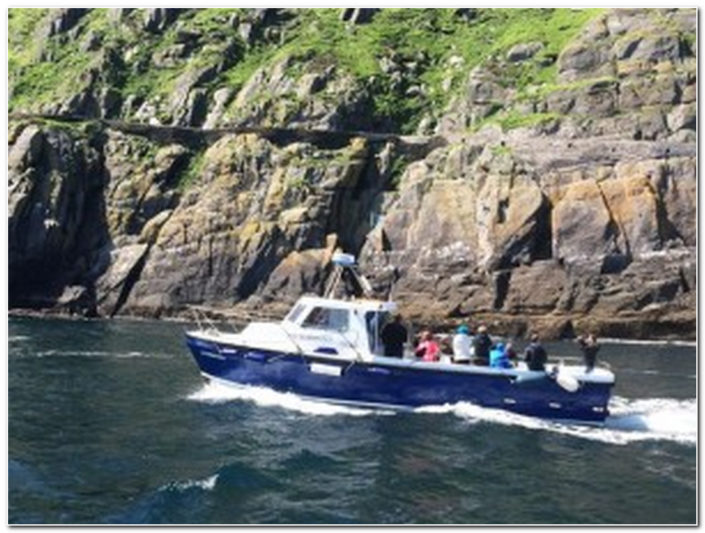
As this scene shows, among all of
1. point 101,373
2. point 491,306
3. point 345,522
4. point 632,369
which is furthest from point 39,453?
point 491,306

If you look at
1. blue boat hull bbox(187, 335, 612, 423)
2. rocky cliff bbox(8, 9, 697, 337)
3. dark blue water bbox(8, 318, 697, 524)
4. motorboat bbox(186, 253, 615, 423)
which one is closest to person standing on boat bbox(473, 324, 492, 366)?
motorboat bbox(186, 253, 615, 423)

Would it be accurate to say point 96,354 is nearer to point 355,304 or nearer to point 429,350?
point 355,304

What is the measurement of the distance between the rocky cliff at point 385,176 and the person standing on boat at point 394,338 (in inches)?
1295

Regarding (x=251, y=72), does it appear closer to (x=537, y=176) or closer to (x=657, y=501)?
(x=537, y=176)

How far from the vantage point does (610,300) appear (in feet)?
208

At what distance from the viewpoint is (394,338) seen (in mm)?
31641

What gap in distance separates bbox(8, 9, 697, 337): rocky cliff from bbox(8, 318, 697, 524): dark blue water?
29058mm

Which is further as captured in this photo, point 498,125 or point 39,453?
point 498,125

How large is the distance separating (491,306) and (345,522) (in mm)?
47171

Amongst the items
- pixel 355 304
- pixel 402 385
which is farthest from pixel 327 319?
pixel 402 385

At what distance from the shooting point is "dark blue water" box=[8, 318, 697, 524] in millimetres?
19703

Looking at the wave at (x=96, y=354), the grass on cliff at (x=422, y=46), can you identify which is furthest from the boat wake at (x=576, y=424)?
the grass on cliff at (x=422, y=46)

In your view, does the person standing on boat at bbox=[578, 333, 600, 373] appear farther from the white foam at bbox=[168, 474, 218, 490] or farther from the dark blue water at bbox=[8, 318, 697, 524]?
the white foam at bbox=[168, 474, 218, 490]

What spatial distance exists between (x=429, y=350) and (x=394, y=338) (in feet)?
4.26
